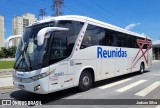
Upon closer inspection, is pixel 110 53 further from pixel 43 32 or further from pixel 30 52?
pixel 43 32

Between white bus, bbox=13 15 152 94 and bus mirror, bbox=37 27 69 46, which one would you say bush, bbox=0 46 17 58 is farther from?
bus mirror, bbox=37 27 69 46

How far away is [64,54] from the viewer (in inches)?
326

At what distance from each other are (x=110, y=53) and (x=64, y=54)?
394 centimetres

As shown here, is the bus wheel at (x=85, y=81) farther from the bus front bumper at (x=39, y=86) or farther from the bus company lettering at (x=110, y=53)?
the bus front bumper at (x=39, y=86)

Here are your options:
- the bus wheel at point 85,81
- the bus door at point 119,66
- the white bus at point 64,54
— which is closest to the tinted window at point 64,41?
the white bus at point 64,54

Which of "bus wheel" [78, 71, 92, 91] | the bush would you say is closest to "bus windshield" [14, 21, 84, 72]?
"bus wheel" [78, 71, 92, 91]

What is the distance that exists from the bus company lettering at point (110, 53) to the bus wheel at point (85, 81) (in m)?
1.27

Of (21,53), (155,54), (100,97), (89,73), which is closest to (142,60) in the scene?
(89,73)

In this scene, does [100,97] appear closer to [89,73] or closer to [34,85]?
[89,73]

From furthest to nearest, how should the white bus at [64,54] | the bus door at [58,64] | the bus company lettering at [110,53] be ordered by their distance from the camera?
the bus company lettering at [110,53], the bus door at [58,64], the white bus at [64,54]

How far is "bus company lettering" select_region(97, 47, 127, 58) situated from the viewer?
34.5 feet

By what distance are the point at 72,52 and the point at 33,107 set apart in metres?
2.74

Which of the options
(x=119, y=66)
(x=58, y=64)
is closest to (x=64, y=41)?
(x=58, y=64)

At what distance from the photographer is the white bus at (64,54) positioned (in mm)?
7441
